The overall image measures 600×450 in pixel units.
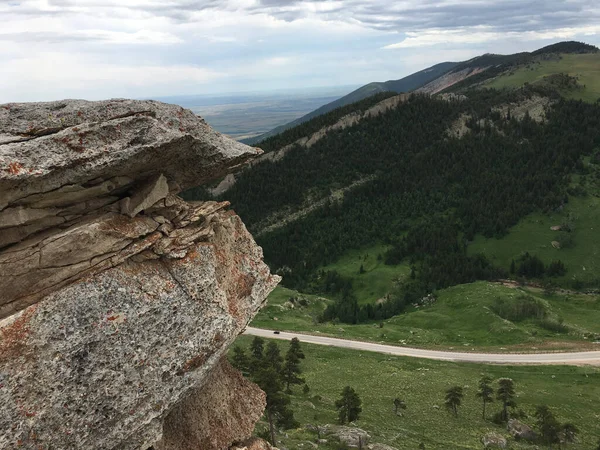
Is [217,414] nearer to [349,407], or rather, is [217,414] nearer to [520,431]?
[349,407]

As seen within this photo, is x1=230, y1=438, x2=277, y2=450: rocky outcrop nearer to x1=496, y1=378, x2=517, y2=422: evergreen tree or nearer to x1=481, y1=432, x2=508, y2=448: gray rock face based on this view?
x1=481, y1=432, x2=508, y2=448: gray rock face

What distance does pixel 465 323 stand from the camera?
105m

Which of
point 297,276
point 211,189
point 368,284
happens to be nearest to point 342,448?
point 368,284

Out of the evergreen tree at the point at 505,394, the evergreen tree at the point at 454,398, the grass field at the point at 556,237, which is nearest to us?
the evergreen tree at the point at 454,398

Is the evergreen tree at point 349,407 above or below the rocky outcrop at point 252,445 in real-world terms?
below

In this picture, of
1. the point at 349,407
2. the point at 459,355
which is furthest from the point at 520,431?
the point at 459,355

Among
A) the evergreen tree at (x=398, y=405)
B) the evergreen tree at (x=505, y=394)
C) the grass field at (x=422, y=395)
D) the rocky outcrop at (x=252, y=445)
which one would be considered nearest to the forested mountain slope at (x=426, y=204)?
the grass field at (x=422, y=395)

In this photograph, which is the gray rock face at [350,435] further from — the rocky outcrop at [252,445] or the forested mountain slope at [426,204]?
the forested mountain slope at [426,204]

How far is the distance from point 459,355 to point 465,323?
1844cm

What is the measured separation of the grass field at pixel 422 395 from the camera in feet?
171

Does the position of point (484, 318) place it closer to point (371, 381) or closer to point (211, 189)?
point (371, 381)

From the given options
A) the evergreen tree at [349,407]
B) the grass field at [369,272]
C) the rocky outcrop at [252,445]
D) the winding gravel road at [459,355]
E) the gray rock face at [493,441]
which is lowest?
the grass field at [369,272]

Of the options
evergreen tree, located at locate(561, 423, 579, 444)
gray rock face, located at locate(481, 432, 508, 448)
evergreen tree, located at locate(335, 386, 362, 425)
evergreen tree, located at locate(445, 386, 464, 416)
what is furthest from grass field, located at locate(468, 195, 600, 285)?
evergreen tree, located at locate(335, 386, 362, 425)

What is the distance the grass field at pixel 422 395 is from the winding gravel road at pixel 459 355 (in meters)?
3.29
